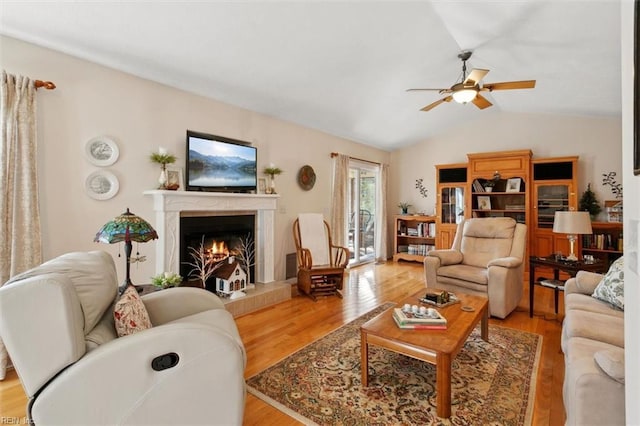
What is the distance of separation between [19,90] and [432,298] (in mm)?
3467

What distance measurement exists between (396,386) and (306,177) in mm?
3252

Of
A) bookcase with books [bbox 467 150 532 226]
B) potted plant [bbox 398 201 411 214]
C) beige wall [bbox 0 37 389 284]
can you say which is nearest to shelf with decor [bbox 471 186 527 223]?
bookcase with books [bbox 467 150 532 226]

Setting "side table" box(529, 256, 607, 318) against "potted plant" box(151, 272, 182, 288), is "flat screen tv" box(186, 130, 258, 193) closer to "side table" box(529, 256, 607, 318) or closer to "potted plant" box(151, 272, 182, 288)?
"potted plant" box(151, 272, 182, 288)

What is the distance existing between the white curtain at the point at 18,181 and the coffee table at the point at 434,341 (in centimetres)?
244

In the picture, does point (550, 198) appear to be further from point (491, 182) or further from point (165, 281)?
point (165, 281)

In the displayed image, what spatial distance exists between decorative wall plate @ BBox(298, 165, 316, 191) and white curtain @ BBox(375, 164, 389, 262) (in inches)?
80.1

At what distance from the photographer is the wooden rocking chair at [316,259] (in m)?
3.95

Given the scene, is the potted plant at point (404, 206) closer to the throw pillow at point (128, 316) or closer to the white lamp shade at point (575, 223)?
the white lamp shade at point (575, 223)

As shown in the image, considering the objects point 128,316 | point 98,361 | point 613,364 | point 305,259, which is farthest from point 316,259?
point 613,364

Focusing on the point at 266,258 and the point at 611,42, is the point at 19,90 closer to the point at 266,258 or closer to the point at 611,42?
the point at 266,258

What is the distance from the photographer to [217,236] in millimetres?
3676

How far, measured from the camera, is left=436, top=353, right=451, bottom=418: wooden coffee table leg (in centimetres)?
172

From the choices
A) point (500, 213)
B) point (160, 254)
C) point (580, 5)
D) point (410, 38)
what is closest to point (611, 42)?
point (580, 5)

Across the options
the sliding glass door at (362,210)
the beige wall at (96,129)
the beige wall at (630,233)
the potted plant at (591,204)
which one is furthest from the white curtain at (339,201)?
the beige wall at (630,233)
